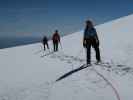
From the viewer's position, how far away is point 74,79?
689 centimetres

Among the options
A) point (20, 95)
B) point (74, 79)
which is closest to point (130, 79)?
point (74, 79)

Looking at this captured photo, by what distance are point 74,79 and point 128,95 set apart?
2214 mm

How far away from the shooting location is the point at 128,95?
16.9 feet

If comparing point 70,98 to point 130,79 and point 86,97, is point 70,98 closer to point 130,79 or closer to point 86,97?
point 86,97

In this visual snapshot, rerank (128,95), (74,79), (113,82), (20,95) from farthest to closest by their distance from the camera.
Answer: (74,79), (113,82), (20,95), (128,95)

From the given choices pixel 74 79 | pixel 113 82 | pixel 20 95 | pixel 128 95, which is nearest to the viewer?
pixel 128 95

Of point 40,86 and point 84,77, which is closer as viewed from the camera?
point 40,86

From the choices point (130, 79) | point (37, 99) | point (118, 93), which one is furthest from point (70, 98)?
point (130, 79)

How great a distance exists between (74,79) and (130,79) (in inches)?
75.4

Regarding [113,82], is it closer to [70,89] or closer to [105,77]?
[105,77]

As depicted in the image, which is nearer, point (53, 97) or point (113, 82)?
point (53, 97)

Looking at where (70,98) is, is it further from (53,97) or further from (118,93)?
(118,93)

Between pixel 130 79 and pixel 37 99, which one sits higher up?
pixel 130 79

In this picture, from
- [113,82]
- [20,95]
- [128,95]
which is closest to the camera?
[128,95]
